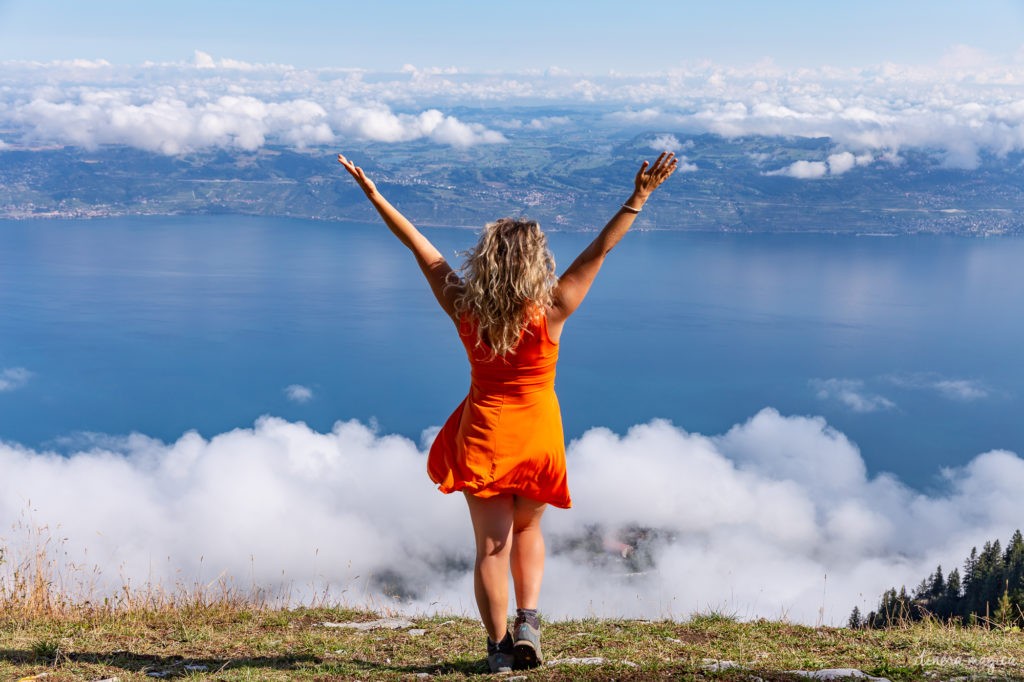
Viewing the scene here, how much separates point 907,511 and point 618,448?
74.9 ft

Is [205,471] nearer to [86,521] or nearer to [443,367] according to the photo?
[86,521]

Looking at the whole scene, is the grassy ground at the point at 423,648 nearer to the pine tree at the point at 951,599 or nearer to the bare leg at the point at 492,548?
the bare leg at the point at 492,548

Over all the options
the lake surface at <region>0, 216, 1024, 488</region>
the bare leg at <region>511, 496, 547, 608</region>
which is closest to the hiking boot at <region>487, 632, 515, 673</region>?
the bare leg at <region>511, 496, 547, 608</region>

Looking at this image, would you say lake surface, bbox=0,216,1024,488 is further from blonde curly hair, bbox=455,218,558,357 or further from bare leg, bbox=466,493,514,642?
blonde curly hair, bbox=455,218,558,357

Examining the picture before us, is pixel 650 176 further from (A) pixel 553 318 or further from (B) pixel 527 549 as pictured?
(B) pixel 527 549

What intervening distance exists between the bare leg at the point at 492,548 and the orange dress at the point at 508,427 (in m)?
0.06

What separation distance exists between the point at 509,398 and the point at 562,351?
253ft

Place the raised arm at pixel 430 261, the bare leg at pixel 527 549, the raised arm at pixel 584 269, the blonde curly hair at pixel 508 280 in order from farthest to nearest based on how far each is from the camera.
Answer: the bare leg at pixel 527 549, the raised arm at pixel 430 261, the raised arm at pixel 584 269, the blonde curly hair at pixel 508 280

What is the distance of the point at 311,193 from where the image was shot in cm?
18575

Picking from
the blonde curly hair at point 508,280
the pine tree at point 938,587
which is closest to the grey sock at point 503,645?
the blonde curly hair at point 508,280

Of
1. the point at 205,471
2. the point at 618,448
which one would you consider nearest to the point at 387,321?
the point at 205,471

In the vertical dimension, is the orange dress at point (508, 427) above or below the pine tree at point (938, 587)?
above

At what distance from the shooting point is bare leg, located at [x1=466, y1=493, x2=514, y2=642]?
3.14 meters

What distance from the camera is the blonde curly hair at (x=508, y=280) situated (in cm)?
288
